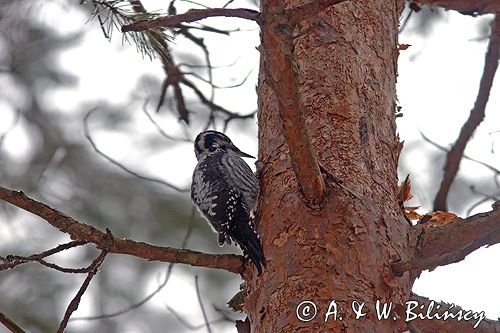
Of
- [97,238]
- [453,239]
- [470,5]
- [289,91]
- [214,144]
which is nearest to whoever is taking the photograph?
[289,91]

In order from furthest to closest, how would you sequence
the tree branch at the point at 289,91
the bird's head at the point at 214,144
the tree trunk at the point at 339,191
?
the bird's head at the point at 214,144 < the tree trunk at the point at 339,191 < the tree branch at the point at 289,91

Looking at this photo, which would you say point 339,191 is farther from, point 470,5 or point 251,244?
point 470,5

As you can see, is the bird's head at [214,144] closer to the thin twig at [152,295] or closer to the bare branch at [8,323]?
the thin twig at [152,295]

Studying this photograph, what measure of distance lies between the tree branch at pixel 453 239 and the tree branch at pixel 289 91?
0.32 meters

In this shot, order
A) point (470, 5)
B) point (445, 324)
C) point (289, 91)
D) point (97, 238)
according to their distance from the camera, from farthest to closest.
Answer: point (470, 5) < point (445, 324) < point (97, 238) < point (289, 91)

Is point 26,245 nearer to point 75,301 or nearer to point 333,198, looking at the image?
point 75,301

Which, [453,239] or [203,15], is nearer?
[203,15]

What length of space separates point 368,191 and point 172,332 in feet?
7.30

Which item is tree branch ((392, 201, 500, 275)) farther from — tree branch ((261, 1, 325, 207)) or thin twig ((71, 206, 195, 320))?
thin twig ((71, 206, 195, 320))

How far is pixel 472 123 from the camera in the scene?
3438mm

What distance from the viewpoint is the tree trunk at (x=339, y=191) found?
2.13 m

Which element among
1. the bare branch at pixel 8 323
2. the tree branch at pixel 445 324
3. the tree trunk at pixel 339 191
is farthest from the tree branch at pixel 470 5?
the bare branch at pixel 8 323

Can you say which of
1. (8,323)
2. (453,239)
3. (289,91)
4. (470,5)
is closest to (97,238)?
(8,323)

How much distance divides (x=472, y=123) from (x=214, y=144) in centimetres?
120
